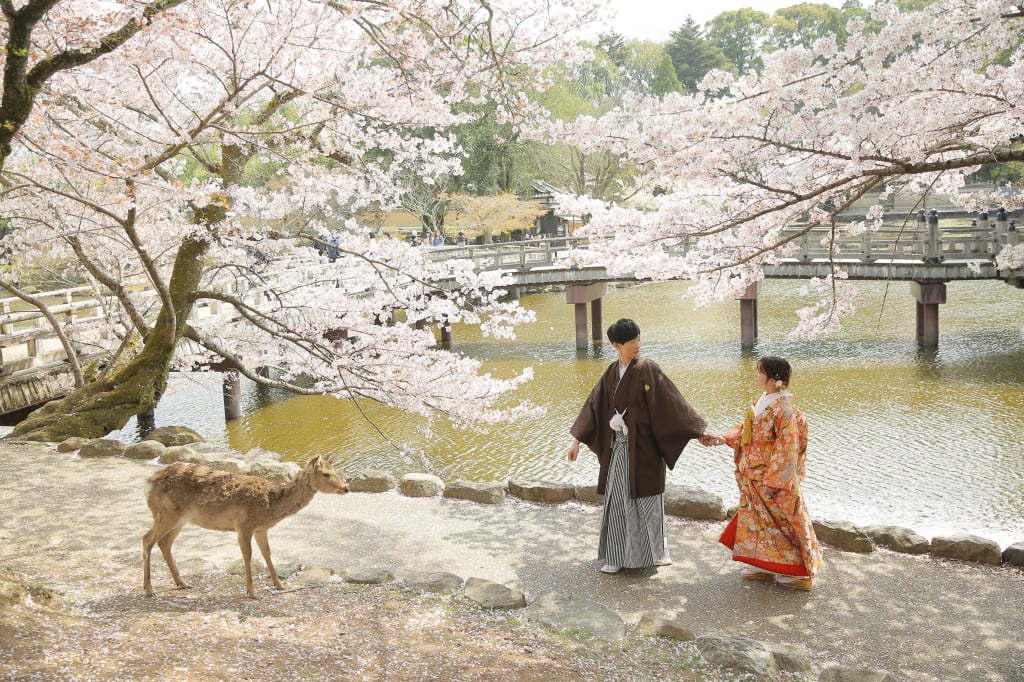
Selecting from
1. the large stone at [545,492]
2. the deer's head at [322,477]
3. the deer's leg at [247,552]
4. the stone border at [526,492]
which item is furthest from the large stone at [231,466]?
the deer's head at [322,477]

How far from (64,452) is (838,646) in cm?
791

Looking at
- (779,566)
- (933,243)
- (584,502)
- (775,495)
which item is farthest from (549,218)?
(779,566)

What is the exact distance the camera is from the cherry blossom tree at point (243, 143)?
5.37 meters

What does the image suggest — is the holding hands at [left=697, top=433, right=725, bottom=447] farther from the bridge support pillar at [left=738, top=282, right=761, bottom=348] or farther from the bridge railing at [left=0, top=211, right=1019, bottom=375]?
the bridge support pillar at [left=738, top=282, right=761, bottom=348]

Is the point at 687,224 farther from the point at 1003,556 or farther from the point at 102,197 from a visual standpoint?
the point at 102,197

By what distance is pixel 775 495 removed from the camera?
4.77 meters

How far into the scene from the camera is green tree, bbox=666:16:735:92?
48219 millimetres

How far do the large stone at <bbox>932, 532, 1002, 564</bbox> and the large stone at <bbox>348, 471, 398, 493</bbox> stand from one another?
444 cm

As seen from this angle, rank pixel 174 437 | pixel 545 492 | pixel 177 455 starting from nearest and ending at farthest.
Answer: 1. pixel 545 492
2. pixel 177 455
3. pixel 174 437

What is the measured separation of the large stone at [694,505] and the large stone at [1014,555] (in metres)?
1.88

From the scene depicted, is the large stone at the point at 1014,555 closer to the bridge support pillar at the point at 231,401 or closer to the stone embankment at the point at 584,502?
the stone embankment at the point at 584,502

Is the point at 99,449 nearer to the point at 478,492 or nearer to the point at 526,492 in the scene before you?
the point at 478,492

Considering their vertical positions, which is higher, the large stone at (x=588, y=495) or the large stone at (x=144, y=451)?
the large stone at (x=144, y=451)

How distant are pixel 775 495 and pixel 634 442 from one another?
2.90ft
